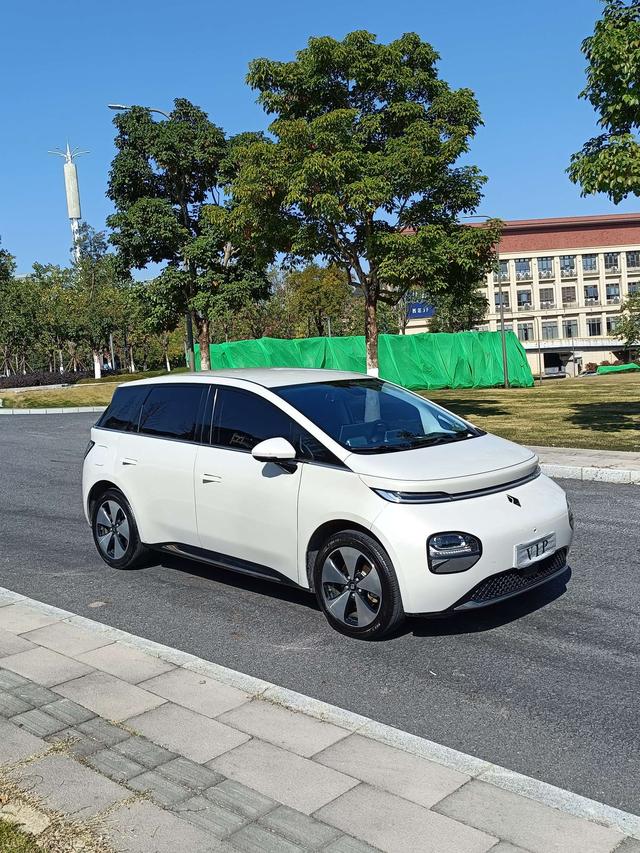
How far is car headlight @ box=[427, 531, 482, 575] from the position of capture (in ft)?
15.6

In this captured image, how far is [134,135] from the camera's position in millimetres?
28594

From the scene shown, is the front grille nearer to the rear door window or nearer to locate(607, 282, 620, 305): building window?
the rear door window

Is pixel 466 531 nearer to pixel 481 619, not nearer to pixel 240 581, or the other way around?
pixel 481 619

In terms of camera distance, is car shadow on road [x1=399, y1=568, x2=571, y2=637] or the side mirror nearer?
car shadow on road [x1=399, y1=568, x2=571, y2=637]

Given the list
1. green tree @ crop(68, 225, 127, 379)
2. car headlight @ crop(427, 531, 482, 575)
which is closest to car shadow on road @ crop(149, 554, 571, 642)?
car headlight @ crop(427, 531, 482, 575)

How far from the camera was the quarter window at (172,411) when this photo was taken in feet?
21.0

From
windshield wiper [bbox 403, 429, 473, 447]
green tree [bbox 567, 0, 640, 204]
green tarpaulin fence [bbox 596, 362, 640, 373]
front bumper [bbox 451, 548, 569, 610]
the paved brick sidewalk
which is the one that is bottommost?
green tarpaulin fence [bbox 596, 362, 640, 373]

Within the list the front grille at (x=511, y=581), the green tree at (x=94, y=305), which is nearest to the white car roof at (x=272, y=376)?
the front grille at (x=511, y=581)

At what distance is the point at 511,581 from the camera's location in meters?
5.00

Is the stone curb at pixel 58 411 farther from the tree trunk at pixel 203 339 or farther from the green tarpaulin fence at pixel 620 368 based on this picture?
the green tarpaulin fence at pixel 620 368

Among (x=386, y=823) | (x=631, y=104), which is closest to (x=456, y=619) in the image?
(x=386, y=823)

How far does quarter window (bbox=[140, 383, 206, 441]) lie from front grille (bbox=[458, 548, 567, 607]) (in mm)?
2500

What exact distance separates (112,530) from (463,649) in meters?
3.37

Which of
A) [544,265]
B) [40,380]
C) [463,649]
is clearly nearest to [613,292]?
[544,265]
